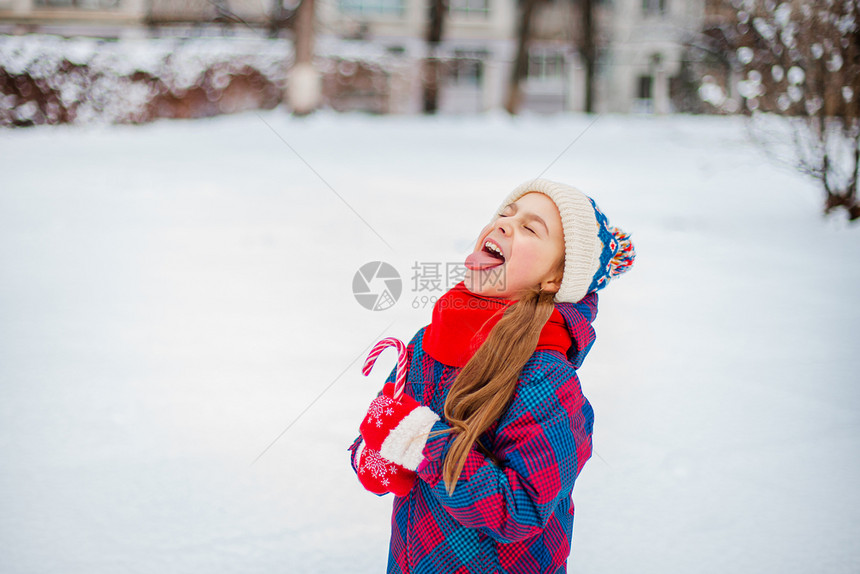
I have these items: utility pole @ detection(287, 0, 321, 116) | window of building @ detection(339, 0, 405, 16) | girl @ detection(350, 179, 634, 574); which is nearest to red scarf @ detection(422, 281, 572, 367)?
girl @ detection(350, 179, 634, 574)

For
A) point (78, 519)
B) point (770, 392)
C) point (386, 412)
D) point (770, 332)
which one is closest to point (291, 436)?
point (78, 519)

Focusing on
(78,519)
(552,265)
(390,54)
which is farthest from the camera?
(390,54)

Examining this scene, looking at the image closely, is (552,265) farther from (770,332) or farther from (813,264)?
(813,264)

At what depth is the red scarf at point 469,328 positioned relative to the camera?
133 centimetres

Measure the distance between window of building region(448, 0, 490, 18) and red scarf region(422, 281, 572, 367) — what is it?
2496 cm

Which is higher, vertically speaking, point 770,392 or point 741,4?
point 741,4

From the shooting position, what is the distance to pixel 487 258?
4.39 ft

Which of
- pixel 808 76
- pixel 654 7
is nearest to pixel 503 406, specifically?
pixel 808 76

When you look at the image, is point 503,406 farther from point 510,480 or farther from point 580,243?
point 580,243

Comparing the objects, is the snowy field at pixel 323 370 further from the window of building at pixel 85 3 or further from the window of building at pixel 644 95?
the window of building at pixel 644 95

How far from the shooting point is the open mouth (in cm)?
132

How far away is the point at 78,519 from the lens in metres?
2.32

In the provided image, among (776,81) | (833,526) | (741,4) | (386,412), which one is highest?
(741,4)

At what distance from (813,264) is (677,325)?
5.92ft
